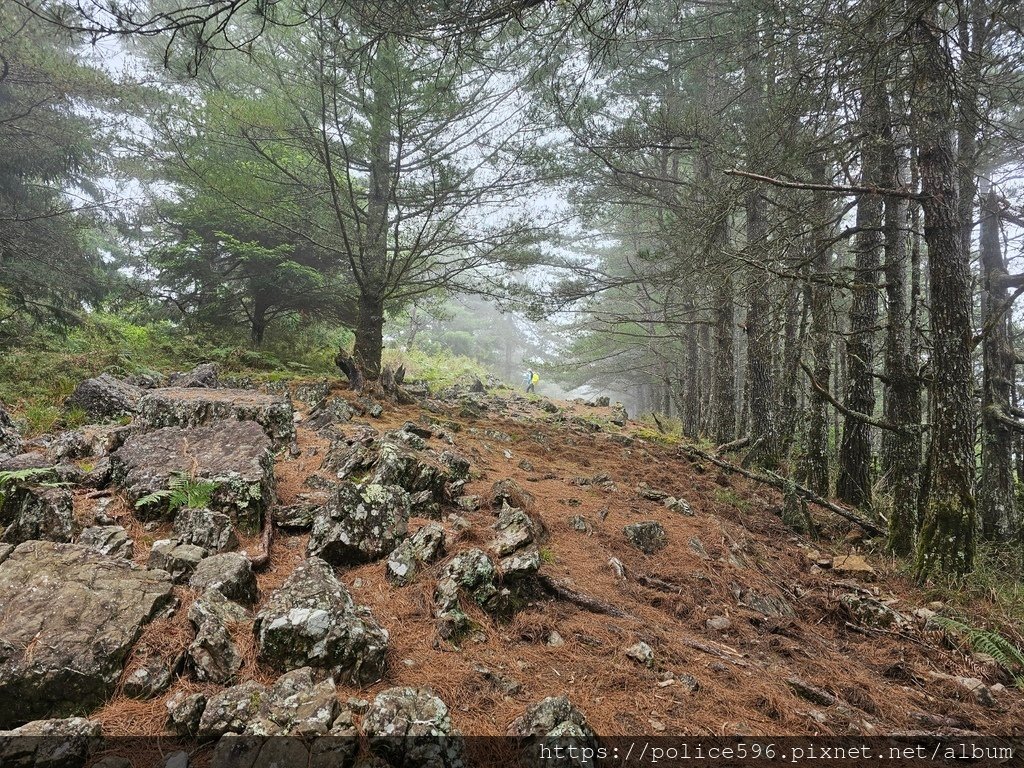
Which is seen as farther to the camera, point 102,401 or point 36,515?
point 102,401

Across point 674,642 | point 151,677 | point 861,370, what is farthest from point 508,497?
point 861,370

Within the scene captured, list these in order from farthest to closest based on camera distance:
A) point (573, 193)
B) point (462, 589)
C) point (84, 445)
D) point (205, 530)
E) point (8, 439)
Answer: point (573, 193)
point (84, 445)
point (8, 439)
point (205, 530)
point (462, 589)

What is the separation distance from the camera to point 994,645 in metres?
2.91

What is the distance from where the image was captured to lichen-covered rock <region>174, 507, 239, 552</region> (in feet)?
8.73

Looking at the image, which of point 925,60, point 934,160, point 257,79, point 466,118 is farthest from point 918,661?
point 257,79

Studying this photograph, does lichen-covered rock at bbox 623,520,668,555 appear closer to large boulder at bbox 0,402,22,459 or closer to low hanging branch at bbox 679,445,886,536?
low hanging branch at bbox 679,445,886,536

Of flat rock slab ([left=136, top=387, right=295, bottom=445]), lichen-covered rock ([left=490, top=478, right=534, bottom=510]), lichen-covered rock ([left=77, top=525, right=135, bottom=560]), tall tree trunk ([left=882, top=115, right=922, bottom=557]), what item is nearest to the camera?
lichen-covered rock ([left=77, top=525, right=135, bottom=560])

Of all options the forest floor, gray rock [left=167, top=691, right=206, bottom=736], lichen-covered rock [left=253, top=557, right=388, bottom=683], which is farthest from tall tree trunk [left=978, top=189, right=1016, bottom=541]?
gray rock [left=167, top=691, right=206, bottom=736]

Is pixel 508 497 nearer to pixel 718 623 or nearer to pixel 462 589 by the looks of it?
pixel 462 589

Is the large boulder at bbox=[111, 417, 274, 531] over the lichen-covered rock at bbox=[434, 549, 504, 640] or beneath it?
over

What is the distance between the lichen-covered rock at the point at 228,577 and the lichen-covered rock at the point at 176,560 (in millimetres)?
51

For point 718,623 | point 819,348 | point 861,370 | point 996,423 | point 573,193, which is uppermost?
point 573,193

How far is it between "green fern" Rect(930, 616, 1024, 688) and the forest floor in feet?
0.31

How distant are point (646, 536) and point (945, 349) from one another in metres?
3.09
